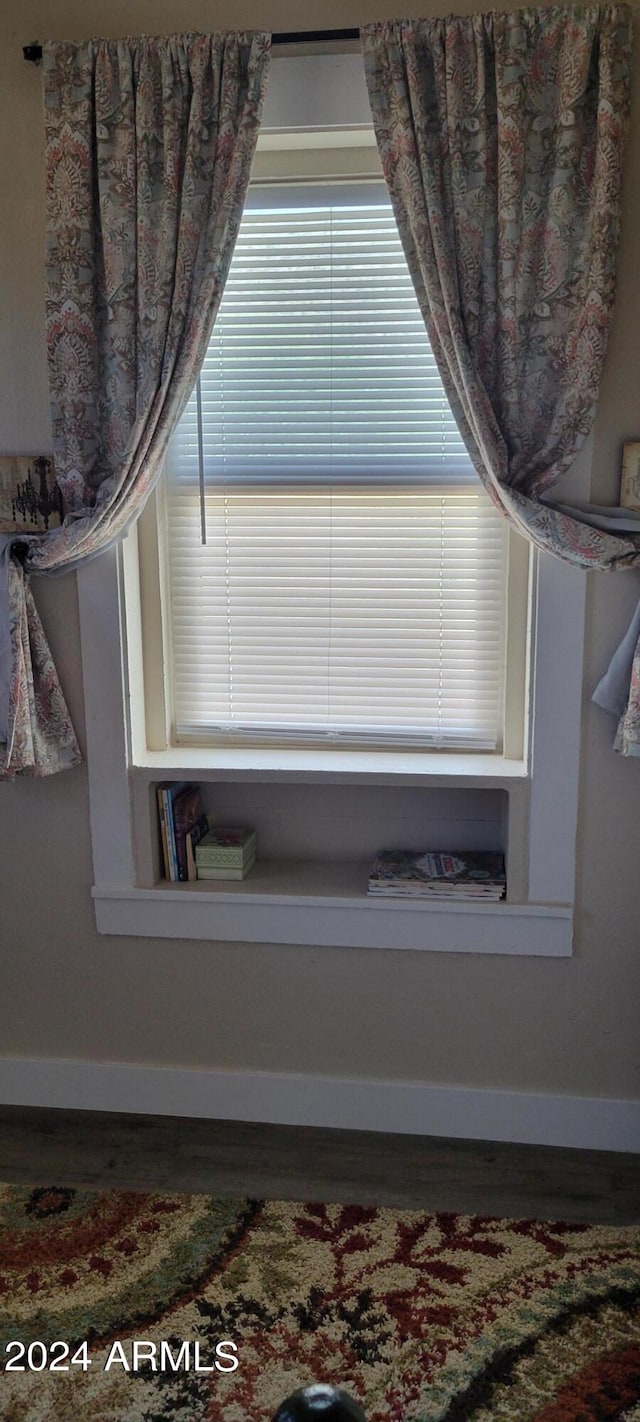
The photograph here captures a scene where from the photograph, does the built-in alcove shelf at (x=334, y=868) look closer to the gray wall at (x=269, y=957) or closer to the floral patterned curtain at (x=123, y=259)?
the gray wall at (x=269, y=957)

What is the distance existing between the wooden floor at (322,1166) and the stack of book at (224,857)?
0.66 metres

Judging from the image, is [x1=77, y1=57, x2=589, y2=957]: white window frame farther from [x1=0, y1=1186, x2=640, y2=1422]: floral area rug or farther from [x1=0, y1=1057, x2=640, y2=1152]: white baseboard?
[x1=0, y1=1186, x2=640, y2=1422]: floral area rug

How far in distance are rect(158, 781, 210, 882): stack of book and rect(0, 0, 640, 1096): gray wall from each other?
0.64 feet

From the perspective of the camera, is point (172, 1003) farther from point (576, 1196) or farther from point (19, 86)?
point (19, 86)

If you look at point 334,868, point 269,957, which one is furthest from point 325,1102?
point 334,868

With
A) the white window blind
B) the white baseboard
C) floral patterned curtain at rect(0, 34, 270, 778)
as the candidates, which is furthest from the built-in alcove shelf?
floral patterned curtain at rect(0, 34, 270, 778)

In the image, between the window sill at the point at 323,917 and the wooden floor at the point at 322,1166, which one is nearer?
the wooden floor at the point at 322,1166

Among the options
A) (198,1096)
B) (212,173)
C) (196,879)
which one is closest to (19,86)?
(212,173)

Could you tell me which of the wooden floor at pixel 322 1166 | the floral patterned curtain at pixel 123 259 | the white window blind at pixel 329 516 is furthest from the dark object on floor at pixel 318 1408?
the white window blind at pixel 329 516

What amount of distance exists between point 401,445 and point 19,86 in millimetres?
1211

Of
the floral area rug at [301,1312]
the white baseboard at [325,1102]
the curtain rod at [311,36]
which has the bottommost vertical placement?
the floral area rug at [301,1312]

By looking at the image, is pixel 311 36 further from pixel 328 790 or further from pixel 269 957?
pixel 269 957

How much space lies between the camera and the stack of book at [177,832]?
2768mm

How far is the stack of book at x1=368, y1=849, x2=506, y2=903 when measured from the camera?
2619mm
